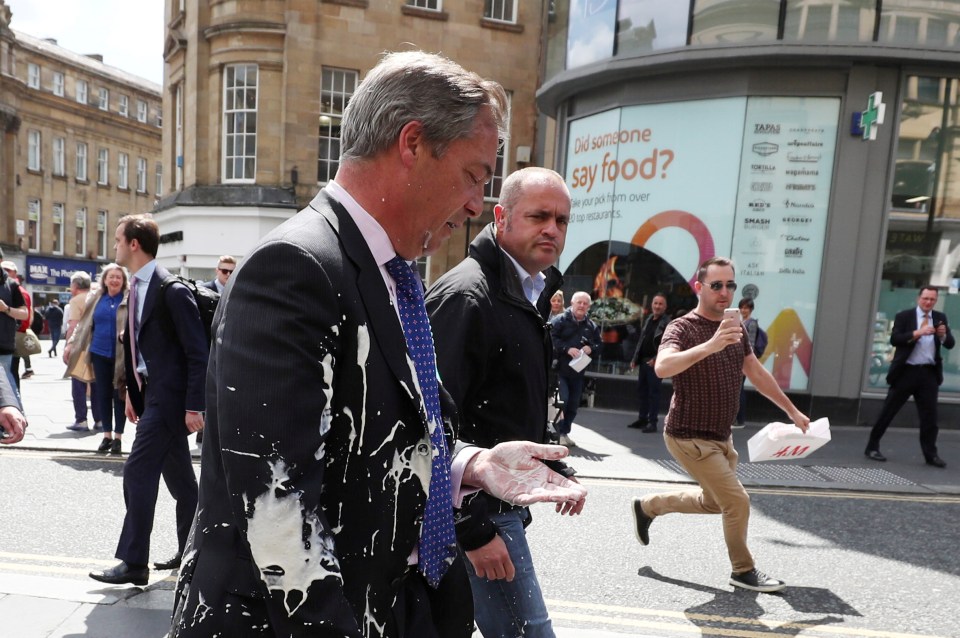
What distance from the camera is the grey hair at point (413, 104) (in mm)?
1221

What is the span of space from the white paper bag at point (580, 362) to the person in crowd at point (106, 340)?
15.3 feet

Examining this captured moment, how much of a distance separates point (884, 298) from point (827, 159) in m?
2.26

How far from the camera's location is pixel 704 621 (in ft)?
11.6

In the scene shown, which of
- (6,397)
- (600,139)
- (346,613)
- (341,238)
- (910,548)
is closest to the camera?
(346,613)

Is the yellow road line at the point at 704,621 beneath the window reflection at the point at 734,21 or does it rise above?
beneath

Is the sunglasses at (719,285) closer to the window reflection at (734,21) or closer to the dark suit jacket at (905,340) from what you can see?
the dark suit jacket at (905,340)

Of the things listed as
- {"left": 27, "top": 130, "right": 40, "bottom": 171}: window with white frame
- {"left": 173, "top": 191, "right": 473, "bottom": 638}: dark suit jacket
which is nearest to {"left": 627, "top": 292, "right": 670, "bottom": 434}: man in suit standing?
{"left": 173, "top": 191, "right": 473, "bottom": 638}: dark suit jacket

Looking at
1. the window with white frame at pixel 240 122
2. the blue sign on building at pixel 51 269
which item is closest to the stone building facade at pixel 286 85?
the window with white frame at pixel 240 122

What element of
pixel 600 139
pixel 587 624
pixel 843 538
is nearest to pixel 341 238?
pixel 587 624

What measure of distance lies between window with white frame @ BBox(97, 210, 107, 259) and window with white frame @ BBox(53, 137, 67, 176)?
9.65ft

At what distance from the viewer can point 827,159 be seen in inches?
382

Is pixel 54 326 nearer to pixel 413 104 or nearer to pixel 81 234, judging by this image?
pixel 413 104

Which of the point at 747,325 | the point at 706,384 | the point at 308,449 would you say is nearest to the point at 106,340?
the point at 706,384

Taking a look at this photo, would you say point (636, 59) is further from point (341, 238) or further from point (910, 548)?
point (341, 238)
